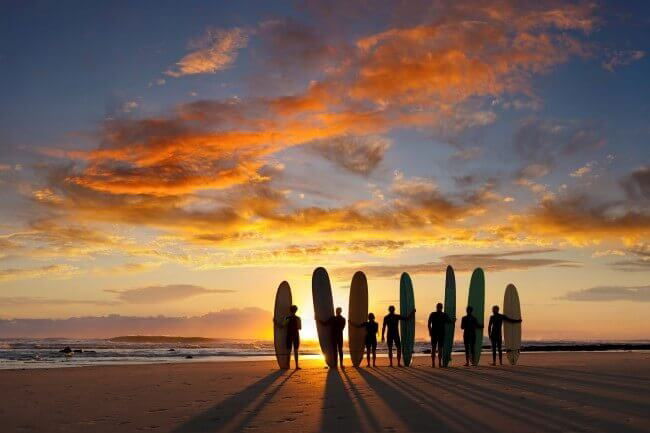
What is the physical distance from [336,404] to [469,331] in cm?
1077

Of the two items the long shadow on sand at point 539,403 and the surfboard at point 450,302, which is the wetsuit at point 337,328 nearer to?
the surfboard at point 450,302

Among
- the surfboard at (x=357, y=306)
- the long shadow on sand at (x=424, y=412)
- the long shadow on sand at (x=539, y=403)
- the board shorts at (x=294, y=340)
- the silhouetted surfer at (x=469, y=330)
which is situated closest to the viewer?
the long shadow on sand at (x=424, y=412)

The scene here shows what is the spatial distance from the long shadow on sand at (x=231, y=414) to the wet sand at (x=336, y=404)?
0.01 m

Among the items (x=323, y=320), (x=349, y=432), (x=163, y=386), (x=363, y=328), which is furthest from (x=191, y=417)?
(x=363, y=328)

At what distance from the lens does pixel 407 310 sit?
64.7 feet

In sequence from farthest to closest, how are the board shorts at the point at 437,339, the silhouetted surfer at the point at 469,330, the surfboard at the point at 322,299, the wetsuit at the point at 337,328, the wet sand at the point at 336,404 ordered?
1. the surfboard at the point at 322,299
2. the silhouetted surfer at the point at 469,330
3. the board shorts at the point at 437,339
4. the wetsuit at the point at 337,328
5. the wet sand at the point at 336,404

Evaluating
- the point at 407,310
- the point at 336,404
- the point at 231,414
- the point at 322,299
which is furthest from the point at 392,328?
the point at 231,414

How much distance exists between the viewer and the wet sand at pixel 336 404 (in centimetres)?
717

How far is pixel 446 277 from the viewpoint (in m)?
19.8

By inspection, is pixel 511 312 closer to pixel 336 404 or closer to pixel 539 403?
pixel 539 403

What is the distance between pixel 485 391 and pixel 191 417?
16.3ft

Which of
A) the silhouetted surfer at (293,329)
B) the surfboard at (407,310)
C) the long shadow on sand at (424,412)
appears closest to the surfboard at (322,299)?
the silhouetted surfer at (293,329)

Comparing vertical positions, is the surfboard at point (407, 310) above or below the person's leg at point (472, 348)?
above

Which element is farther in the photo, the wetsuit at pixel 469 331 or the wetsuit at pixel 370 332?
the wetsuit at pixel 469 331
